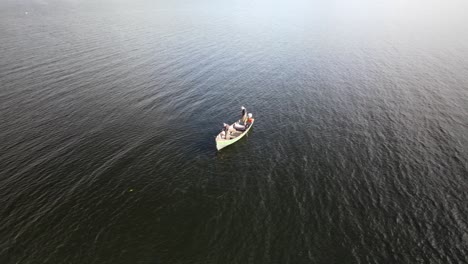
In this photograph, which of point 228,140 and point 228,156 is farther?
point 228,140

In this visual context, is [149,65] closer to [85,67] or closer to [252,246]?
[85,67]

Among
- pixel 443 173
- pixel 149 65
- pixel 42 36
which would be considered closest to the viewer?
pixel 443 173

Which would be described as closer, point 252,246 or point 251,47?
point 252,246

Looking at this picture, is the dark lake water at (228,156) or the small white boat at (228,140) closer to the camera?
the dark lake water at (228,156)

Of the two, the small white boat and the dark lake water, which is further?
the small white boat

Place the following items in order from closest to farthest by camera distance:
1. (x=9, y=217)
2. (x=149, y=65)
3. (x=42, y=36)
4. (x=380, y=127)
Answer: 1. (x=9, y=217)
2. (x=380, y=127)
3. (x=149, y=65)
4. (x=42, y=36)

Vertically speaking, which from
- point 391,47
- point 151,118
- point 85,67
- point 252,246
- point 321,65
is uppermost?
point 85,67

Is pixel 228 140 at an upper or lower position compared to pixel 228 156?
upper

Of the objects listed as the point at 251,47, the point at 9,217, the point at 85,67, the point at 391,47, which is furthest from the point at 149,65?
the point at 391,47
